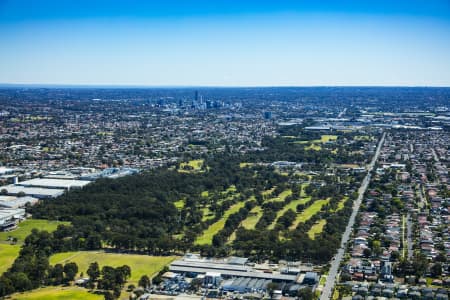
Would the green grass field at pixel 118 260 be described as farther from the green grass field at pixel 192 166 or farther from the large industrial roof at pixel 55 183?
the green grass field at pixel 192 166

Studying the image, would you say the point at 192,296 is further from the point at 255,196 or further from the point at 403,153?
the point at 403,153

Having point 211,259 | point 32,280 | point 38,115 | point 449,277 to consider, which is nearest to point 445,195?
point 449,277

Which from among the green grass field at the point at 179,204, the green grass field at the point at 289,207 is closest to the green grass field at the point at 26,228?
the green grass field at the point at 179,204

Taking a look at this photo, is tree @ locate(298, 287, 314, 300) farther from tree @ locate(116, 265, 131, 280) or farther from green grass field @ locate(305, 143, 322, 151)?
green grass field @ locate(305, 143, 322, 151)

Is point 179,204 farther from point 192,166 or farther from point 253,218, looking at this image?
point 192,166

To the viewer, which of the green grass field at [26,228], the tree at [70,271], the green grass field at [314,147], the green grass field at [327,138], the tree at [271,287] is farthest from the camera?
the green grass field at [327,138]
